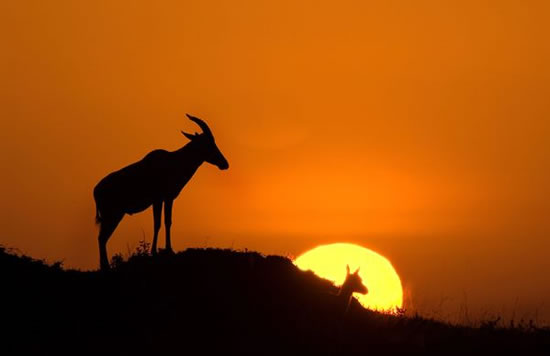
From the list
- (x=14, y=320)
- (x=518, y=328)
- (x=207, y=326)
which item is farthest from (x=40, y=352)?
(x=518, y=328)

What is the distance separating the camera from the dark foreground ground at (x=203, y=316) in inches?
687

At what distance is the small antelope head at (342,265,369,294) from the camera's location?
20578 mm

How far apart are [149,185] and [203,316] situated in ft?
17.5

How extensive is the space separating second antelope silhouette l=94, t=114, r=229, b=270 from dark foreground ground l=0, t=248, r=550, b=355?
5.07 feet

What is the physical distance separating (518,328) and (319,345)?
258 inches

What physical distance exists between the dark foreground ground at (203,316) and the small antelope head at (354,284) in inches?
19.6

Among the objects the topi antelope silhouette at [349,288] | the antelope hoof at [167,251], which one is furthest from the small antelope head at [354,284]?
the antelope hoof at [167,251]

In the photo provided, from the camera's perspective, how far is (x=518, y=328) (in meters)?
21.7

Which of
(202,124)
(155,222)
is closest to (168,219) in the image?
(155,222)

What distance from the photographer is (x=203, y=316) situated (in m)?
18.6

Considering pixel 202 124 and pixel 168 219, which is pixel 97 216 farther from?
pixel 202 124

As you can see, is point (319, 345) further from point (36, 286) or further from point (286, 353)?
point (36, 286)

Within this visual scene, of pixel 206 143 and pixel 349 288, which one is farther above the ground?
pixel 206 143

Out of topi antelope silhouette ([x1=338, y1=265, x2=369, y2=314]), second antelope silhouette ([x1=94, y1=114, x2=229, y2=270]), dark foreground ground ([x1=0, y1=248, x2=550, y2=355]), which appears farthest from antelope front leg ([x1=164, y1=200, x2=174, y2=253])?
topi antelope silhouette ([x1=338, y1=265, x2=369, y2=314])
